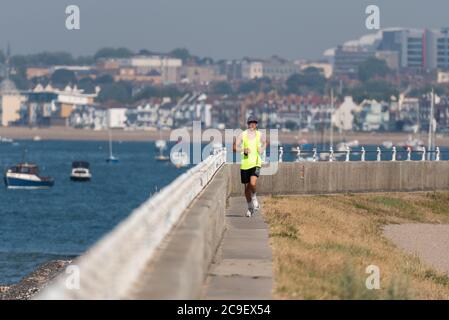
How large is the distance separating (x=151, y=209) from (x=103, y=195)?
337ft

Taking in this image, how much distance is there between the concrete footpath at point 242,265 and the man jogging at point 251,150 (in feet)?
2.62

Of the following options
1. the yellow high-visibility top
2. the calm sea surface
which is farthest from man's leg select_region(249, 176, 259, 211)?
the calm sea surface

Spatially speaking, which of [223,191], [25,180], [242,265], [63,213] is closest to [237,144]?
[223,191]

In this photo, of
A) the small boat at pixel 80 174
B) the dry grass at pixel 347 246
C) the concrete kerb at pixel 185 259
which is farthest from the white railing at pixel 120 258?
the small boat at pixel 80 174

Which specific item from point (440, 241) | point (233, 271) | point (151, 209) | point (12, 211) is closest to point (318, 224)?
point (440, 241)

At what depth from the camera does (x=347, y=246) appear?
25.0 metres

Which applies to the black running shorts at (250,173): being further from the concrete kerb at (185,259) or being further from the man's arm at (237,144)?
the concrete kerb at (185,259)

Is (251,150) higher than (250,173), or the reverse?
(251,150)

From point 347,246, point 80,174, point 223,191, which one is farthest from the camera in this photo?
point 80,174

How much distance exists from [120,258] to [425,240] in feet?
69.4

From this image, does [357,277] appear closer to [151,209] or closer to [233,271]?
[233,271]

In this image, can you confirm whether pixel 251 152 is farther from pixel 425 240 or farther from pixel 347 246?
pixel 425 240

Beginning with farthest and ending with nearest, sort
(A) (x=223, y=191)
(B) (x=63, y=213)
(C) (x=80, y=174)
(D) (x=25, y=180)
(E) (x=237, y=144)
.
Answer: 1. (C) (x=80, y=174)
2. (D) (x=25, y=180)
3. (B) (x=63, y=213)
4. (E) (x=237, y=144)
5. (A) (x=223, y=191)

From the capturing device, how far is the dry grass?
17.1m
